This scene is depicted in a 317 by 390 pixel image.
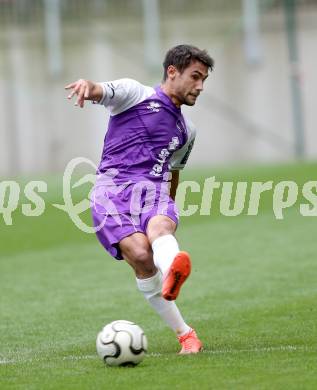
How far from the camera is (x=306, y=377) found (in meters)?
6.34

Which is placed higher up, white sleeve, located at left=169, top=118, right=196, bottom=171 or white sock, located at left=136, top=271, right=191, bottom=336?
white sleeve, located at left=169, top=118, right=196, bottom=171

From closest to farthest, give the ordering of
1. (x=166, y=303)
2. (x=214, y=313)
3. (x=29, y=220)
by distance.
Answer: (x=166, y=303), (x=214, y=313), (x=29, y=220)

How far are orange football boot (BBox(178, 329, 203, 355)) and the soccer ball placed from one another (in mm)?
592

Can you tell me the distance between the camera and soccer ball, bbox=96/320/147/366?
6945mm

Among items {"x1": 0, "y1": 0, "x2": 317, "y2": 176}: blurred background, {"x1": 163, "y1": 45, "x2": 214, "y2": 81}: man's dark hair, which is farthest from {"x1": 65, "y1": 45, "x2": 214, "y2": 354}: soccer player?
{"x1": 0, "y1": 0, "x2": 317, "y2": 176}: blurred background

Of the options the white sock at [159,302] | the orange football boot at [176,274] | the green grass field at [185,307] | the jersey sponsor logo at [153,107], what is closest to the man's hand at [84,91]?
the jersey sponsor logo at [153,107]

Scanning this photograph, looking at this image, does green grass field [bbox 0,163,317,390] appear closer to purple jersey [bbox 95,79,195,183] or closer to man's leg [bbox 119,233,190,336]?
man's leg [bbox 119,233,190,336]

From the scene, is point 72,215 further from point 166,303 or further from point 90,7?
point 90,7

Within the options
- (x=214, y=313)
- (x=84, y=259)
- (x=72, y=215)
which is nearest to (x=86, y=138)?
(x=72, y=215)

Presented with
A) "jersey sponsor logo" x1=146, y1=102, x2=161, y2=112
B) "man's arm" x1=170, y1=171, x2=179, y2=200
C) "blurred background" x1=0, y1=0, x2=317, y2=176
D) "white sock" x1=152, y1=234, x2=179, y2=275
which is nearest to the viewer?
"white sock" x1=152, y1=234, x2=179, y2=275

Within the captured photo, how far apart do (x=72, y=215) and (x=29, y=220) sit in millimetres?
998

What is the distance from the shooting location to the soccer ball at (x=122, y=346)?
6.95m

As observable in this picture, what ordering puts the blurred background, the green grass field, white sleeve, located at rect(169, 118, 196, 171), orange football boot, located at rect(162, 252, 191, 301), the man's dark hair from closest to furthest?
the green grass field < orange football boot, located at rect(162, 252, 191, 301) < the man's dark hair < white sleeve, located at rect(169, 118, 196, 171) < the blurred background

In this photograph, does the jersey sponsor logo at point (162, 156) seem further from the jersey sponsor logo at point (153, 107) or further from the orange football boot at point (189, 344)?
the orange football boot at point (189, 344)
